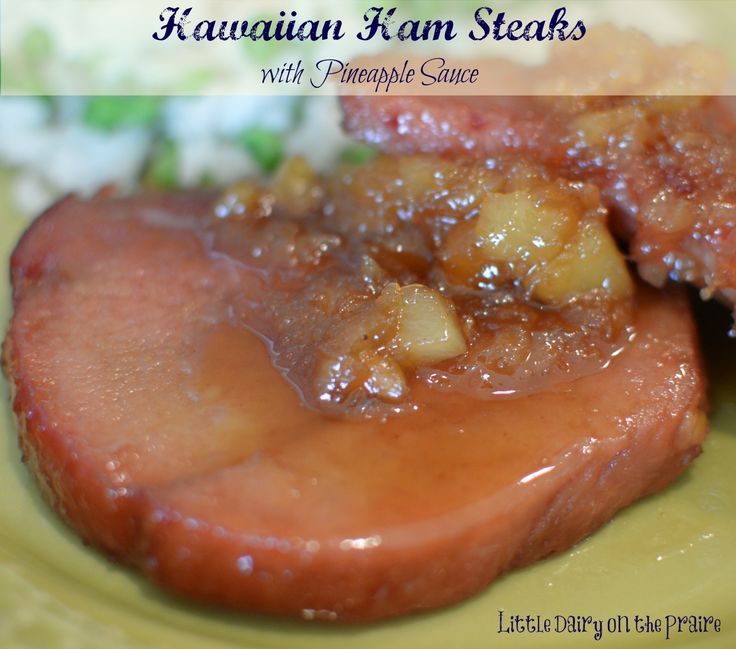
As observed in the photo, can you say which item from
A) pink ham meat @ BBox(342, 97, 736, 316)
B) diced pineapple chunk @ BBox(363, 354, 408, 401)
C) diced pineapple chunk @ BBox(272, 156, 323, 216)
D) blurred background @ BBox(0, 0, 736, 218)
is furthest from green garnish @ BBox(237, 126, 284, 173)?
diced pineapple chunk @ BBox(363, 354, 408, 401)

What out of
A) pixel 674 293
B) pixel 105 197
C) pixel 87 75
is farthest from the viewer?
pixel 87 75

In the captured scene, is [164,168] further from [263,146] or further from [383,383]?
[383,383]


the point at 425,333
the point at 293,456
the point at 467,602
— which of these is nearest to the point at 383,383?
the point at 425,333

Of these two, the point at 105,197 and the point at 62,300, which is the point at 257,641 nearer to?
the point at 62,300

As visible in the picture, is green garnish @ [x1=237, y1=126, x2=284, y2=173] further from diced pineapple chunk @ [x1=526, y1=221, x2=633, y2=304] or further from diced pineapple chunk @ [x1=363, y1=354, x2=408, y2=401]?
diced pineapple chunk @ [x1=363, y1=354, x2=408, y2=401]

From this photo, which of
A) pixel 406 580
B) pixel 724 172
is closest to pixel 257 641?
pixel 406 580

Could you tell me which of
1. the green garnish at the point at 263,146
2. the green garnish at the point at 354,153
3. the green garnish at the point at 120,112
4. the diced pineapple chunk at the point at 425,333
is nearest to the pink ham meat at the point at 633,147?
the diced pineapple chunk at the point at 425,333
